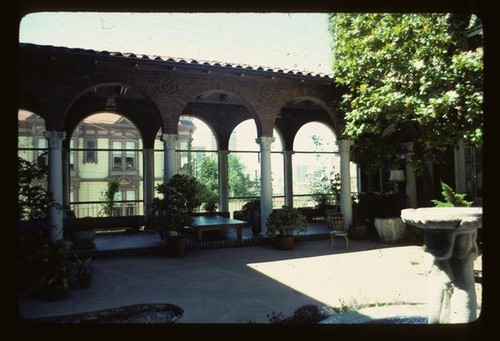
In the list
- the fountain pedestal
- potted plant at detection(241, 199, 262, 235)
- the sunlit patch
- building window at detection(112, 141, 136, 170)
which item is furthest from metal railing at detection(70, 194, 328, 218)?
building window at detection(112, 141, 136, 170)

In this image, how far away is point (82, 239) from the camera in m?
9.44

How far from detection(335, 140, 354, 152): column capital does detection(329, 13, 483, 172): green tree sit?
132cm

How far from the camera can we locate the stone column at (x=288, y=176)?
1555 cm

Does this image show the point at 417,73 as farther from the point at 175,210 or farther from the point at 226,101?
the point at 226,101

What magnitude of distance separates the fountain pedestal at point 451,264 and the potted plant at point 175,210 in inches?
248

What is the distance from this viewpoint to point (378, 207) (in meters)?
12.1

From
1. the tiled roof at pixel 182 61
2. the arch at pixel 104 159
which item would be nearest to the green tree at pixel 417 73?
the tiled roof at pixel 182 61

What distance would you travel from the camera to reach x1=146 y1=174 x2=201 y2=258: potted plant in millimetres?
9259

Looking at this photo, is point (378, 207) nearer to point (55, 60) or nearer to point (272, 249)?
point (272, 249)

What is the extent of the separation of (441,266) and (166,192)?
688 centimetres

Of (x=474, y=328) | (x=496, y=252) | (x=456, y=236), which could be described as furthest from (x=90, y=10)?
(x=456, y=236)

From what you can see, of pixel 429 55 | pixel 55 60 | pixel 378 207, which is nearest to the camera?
pixel 429 55

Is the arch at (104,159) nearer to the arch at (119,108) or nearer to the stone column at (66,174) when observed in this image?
the arch at (119,108)

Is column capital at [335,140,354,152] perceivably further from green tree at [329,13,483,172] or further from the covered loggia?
green tree at [329,13,483,172]
